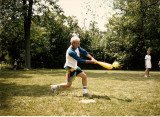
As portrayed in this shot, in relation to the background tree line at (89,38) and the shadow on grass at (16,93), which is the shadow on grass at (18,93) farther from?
the background tree line at (89,38)

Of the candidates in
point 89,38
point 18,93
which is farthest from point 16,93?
point 89,38

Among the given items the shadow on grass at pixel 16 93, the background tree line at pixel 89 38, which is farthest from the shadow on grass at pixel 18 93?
the background tree line at pixel 89 38

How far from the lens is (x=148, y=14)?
26.3 metres

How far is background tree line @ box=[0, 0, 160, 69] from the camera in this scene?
26.3m

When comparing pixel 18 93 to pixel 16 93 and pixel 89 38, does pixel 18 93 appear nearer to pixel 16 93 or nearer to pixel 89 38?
pixel 16 93

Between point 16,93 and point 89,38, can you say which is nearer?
point 16,93

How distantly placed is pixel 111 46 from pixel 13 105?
119ft

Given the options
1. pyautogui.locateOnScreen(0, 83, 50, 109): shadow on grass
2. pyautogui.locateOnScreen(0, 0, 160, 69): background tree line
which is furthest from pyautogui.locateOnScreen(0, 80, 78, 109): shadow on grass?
pyautogui.locateOnScreen(0, 0, 160, 69): background tree line

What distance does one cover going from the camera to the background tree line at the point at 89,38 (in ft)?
86.1

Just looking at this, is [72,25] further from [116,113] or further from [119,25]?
[116,113]

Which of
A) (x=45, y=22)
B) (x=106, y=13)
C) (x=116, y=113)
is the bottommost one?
(x=116, y=113)

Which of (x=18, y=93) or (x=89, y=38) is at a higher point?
(x=89, y=38)

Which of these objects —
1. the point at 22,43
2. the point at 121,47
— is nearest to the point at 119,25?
the point at 121,47

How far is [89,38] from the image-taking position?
43.4 meters
